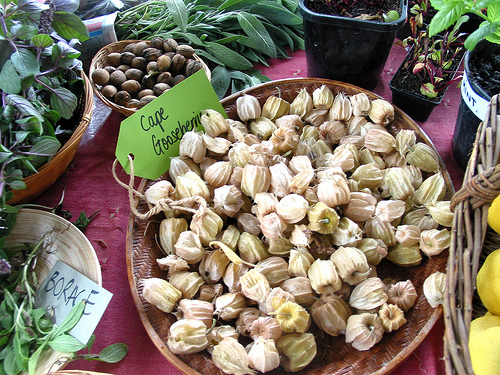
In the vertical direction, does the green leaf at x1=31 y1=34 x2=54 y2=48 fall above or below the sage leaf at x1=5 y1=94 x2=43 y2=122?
above

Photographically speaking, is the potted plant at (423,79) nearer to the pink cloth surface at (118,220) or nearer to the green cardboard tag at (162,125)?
the pink cloth surface at (118,220)

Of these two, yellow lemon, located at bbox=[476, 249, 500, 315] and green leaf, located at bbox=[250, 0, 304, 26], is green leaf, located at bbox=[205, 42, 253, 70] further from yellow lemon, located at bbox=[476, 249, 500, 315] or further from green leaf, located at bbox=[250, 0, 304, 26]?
yellow lemon, located at bbox=[476, 249, 500, 315]

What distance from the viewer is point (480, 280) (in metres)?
0.70

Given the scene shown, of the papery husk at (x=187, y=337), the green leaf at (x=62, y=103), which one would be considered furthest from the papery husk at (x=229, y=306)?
the green leaf at (x=62, y=103)

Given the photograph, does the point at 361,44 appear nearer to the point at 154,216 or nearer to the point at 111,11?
the point at 154,216

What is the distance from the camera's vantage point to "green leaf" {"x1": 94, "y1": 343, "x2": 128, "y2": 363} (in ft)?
2.87

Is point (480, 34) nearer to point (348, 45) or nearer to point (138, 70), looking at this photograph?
point (348, 45)

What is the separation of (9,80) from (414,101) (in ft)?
4.00

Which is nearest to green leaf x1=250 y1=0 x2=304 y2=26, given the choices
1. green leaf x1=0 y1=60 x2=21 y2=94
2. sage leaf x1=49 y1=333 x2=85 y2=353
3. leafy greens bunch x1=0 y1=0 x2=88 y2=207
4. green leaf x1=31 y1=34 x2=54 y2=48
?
leafy greens bunch x1=0 y1=0 x2=88 y2=207

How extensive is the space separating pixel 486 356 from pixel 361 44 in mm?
1027

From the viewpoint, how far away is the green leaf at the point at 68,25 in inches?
43.3

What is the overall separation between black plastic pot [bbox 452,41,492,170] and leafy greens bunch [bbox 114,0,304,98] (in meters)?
0.77

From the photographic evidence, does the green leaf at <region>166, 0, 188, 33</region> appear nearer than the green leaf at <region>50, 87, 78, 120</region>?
No

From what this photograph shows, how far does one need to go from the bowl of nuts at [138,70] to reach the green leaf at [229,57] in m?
0.13
